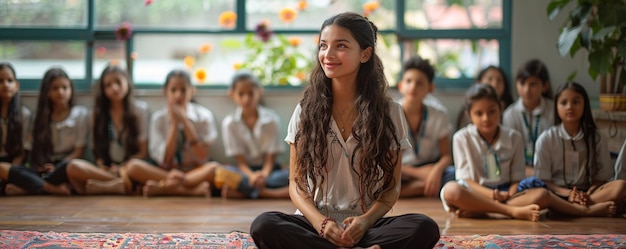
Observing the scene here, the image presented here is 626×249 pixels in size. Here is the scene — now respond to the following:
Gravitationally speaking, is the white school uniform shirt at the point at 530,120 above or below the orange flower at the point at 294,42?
below

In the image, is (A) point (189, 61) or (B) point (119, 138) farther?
(A) point (189, 61)

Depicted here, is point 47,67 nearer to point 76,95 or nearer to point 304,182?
point 76,95

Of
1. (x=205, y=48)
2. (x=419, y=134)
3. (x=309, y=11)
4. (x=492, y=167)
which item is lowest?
(x=492, y=167)

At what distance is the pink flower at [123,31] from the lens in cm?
453

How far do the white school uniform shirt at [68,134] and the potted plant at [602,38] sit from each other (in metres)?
2.64

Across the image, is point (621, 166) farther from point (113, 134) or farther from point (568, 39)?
point (113, 134)

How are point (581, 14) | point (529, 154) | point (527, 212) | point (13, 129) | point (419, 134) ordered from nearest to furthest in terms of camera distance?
point (527, 212)
point (581, 14)
point (529, 154)
point (419, 134)
point (13, 129)

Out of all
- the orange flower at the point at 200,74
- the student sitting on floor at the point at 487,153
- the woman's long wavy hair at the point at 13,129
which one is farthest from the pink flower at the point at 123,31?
the student sitting on floor at the point at 487,153

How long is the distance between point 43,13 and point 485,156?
278 centimetres

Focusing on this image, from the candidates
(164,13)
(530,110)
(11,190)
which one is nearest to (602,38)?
(530,110)

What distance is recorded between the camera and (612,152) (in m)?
3.83

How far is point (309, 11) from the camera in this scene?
4.69m

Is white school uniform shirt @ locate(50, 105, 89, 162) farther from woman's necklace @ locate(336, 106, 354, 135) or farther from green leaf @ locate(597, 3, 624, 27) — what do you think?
green leaf @ locate(597, 3, 624, 27)

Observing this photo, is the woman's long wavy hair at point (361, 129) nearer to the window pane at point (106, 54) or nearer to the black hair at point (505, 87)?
the black hair at point (505, 87)
